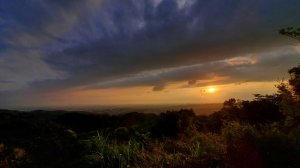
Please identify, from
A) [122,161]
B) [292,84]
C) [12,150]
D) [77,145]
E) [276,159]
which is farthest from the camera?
[292,84]

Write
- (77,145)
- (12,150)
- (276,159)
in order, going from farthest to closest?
1. (77,145)
2. (12,150)
3. (276,159)

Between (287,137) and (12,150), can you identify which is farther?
(12,150)

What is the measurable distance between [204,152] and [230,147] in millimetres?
1279

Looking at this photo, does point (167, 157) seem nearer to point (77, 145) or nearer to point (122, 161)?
point (122, 161)

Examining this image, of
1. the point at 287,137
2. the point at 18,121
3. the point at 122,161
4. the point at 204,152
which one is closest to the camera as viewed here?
the point at 287,137

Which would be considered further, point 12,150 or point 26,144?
point 26,144

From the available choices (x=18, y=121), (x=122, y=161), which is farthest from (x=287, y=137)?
(x=18, y=121)

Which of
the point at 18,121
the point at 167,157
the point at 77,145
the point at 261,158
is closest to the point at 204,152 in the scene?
the point at 167,157

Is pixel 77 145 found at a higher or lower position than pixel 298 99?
lower

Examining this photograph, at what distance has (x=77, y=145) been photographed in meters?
18.3

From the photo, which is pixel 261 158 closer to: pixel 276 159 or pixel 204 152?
pixel 276 159

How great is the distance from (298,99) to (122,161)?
10.4 meters

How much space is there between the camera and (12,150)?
1645 centimetres

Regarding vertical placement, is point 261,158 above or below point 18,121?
below
